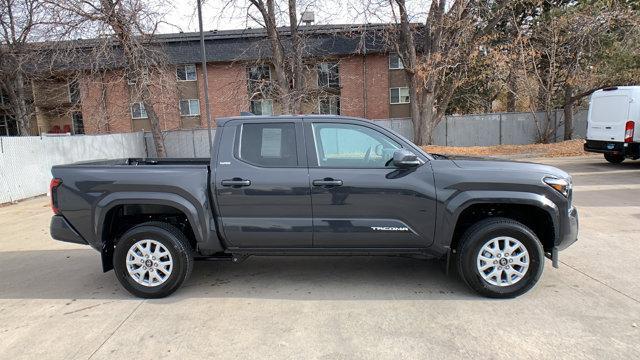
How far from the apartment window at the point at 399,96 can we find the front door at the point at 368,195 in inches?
1174

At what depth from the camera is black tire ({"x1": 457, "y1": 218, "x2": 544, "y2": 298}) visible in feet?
13.1

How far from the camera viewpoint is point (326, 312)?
12.7ft

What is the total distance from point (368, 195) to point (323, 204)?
0.44 meters

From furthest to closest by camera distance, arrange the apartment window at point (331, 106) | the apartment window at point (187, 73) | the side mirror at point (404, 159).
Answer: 1. the apartment window at point (187, 73)
2. the apartment window at point (331, 106)
3. the side mirror at point (404, 159)

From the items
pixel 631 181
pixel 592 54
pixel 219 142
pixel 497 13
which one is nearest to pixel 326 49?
pixel 497 13

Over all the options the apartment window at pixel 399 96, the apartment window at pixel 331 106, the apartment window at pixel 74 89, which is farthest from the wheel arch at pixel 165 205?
the apartment window at pixel 399 96

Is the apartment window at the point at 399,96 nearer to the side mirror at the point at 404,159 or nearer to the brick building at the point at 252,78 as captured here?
the brick building at the point at 252,78

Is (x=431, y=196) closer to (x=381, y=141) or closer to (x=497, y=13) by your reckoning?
(x=381, y=141)

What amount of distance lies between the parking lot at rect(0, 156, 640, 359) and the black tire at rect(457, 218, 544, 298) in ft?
0.36

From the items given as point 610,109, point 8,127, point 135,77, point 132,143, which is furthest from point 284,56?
point 8,127

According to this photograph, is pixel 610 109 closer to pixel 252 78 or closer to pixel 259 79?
pixel 259 79

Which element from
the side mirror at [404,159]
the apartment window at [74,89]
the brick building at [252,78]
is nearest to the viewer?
the side mirror at [404,159]

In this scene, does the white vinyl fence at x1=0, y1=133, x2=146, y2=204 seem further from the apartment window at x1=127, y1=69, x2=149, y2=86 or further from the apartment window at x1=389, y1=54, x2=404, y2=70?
the apartment window at x1=389, y1=54, x2=404, y2=70

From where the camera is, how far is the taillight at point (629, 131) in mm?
12047
